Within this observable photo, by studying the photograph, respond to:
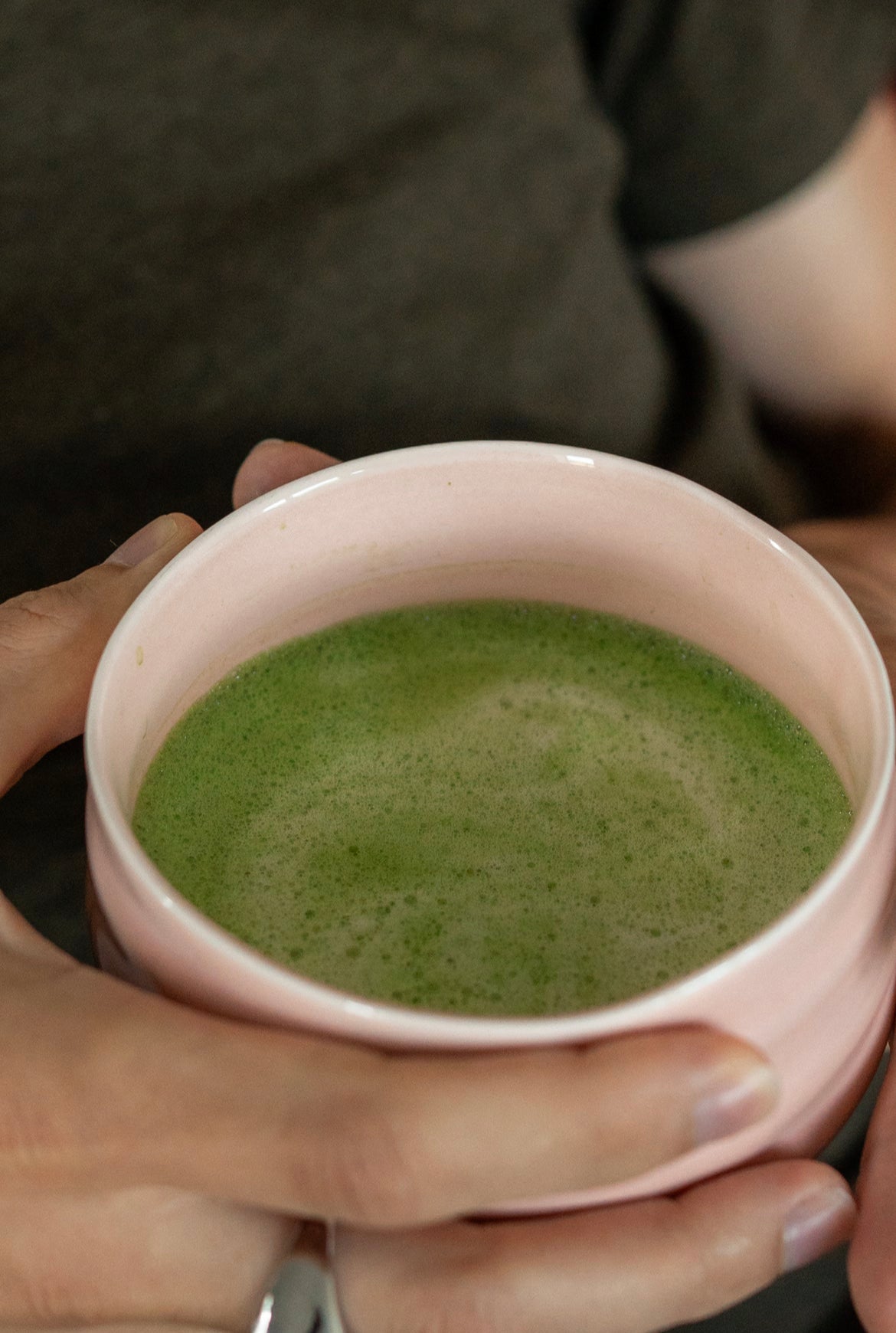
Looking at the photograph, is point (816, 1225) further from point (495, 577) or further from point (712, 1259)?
point (495, 577)

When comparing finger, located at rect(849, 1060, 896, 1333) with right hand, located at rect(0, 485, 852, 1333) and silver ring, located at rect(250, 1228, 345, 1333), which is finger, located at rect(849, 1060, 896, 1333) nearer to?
right hand, located at rect(0, 485, 852, 1333)

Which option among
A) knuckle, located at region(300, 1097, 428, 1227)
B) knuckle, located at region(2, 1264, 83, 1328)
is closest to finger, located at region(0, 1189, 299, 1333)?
knuckle, located at region(2, 1264, 83, 1328)

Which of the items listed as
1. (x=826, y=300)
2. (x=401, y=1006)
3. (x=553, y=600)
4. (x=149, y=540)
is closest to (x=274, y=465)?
(x=149, y=540)

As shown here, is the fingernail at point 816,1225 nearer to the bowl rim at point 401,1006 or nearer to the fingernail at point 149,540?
the bowl rim at point 401,1006

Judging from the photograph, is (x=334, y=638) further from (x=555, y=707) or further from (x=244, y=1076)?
(x=244, y=1076)

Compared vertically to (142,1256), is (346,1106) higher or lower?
higher

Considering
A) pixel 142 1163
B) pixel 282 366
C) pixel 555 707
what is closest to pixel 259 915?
pixel 142 1163
